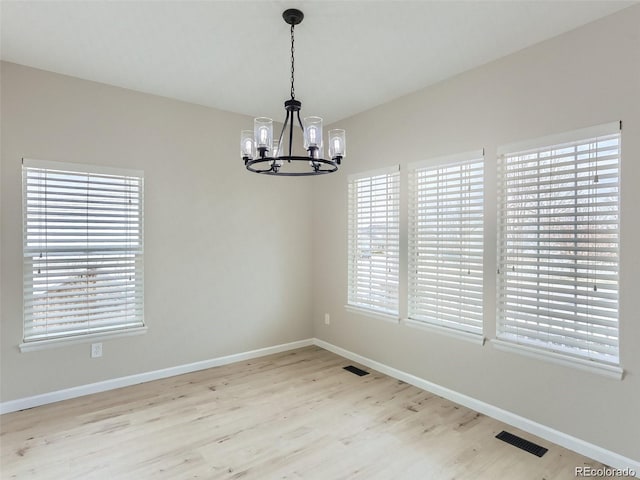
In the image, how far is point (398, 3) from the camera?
2164 mm

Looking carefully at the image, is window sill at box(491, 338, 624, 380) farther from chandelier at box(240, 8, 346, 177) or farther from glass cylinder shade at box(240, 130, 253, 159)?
glass cylinder shade at box(240, 130, 253, 159)

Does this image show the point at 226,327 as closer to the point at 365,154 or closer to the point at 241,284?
the point at 241,284

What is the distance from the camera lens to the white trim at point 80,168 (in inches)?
117

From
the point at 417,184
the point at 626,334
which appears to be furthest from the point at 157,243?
the point at 626,334

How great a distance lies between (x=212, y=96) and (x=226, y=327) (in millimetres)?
2436

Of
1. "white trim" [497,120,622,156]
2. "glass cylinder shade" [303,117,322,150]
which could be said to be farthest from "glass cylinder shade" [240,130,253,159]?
"white trim" [497,120,622,156]

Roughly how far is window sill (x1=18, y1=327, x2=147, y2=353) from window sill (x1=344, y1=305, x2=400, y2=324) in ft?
7.08

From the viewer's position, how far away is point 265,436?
102 inches

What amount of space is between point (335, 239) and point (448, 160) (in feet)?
5.62

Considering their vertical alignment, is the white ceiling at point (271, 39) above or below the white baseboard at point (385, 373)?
above

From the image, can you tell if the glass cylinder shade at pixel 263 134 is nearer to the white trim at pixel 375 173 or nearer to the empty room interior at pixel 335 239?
the empty room interior at pixel 335 239

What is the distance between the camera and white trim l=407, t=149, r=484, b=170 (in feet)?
9.68

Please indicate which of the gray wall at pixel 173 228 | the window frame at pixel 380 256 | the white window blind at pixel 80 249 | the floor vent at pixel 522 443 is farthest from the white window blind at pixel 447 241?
the white window blind at pixel 80 249

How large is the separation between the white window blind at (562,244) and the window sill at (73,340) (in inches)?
127
